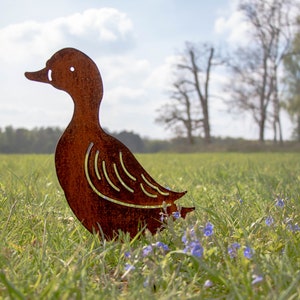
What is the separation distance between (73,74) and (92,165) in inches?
17.8

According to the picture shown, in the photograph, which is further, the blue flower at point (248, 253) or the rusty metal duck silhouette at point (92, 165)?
the rusty metal duck silhouette at point (92, 165)

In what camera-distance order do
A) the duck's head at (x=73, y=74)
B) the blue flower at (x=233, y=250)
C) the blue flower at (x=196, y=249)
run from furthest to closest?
the duck's head at (x=73, y=74), the blue flower at (x=233, y=250), the blue flower at (x=196, y=249)

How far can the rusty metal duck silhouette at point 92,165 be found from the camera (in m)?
2.23

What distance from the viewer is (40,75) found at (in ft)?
7.45

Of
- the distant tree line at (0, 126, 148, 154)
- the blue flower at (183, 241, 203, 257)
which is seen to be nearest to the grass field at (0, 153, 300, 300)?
the blue flower at (183, 241, 203, 257)

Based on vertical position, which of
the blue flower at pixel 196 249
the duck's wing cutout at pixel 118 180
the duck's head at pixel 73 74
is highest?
the duck's head at pixel 73 74

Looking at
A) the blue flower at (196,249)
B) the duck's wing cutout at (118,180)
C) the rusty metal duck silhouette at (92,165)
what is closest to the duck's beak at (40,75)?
the rusty metal duck silhouette at (92,165)

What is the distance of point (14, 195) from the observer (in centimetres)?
321

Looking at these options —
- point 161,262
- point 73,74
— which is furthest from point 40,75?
point 161,262

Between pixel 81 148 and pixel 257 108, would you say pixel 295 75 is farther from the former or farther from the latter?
pixel 81 148

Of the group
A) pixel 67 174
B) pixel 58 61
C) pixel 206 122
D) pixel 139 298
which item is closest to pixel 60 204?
pixel 67 174

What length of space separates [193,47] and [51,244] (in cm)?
2870

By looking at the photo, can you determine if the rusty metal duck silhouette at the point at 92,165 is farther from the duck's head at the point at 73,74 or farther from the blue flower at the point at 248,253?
the blue flower at the point at 248,253

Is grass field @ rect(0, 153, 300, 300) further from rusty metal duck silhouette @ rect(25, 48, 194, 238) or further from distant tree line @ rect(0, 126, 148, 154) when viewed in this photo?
distant tree line @ rect(0, 126, 148, 154)
